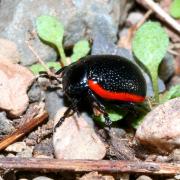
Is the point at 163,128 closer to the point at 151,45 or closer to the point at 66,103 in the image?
the point at 66,103

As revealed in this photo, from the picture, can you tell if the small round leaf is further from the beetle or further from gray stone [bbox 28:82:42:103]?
gray stone [bbox 28:82:42:103]

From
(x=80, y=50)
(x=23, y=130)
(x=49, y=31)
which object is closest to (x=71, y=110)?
(x=23, y=130)

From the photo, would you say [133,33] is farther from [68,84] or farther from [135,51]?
[68,84]

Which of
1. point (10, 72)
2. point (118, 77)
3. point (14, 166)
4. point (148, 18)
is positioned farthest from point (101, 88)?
point (148, 18)

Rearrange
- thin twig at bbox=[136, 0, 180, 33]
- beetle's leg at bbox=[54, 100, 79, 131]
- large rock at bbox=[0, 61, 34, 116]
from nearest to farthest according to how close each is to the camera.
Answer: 1. large rock at bbox=[0, 61, 34, 116]
2. beetle's leg at bbox=[54, 100, 79, 131]
3. thin twig at bbox=[136, 0, 180, 33]

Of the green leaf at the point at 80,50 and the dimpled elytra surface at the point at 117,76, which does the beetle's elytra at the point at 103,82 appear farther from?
the green leaf at the point at 80,50

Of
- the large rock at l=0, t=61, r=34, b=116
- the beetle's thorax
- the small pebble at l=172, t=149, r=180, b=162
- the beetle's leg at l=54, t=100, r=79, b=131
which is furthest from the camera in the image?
the beetle's thorax

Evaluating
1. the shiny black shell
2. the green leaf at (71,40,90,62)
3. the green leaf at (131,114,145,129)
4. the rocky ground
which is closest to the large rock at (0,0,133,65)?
the rocky ground

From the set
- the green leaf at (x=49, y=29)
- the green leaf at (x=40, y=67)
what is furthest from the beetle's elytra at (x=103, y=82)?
the green leaf at (x=49, y=29)
